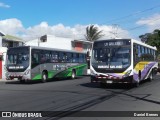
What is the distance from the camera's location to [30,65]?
26406 mm

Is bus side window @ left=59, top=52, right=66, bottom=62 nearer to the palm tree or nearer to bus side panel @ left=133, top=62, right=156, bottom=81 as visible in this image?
bus side panel @ left=133, top=62, right=156, bottom=81

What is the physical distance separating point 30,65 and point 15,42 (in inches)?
1075

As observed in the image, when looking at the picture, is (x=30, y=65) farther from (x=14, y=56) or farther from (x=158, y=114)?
(x=158, y=114)

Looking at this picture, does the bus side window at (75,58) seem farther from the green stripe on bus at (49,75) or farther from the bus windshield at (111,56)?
the bus windshield at (111,56)

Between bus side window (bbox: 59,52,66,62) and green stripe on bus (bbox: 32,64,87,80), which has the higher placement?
bus side window (bbox: 59,52,66,62)

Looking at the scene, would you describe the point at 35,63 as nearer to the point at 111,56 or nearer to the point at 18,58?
the point at 18,58

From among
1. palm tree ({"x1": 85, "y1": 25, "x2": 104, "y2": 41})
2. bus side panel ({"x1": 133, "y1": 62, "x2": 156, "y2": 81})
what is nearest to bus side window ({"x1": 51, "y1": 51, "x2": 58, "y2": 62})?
bus side panel ({"x1": 133, "y1": 62, "x2": 156, "y2": 81})

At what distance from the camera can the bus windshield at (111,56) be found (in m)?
20.3

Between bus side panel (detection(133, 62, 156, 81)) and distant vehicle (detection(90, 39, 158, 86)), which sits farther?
bus side panel (detection(133, 62, 156, 81))

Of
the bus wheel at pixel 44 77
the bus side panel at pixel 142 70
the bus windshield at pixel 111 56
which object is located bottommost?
the bus wheel at pixel 44 77

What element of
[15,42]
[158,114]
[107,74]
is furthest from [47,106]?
[15,42]

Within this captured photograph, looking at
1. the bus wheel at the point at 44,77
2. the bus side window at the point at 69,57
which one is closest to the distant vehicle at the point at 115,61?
the bus wheel at the point at 44,77

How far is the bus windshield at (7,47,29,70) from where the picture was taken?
87.2ft

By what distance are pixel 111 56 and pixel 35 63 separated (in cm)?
828
